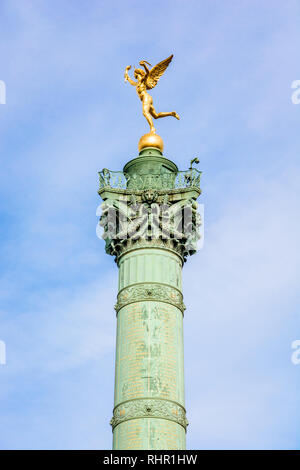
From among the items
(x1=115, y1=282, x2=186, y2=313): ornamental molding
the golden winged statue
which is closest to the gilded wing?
the golden winged statue

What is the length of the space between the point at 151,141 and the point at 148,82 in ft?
Answer: 11.2

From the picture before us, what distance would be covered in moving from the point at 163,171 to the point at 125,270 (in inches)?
220

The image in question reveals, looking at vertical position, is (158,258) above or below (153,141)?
below

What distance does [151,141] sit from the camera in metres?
44.4

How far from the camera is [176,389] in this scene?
37.9 metres

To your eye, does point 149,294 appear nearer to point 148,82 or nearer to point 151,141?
point 151,141

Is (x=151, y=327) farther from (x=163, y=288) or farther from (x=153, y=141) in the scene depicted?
(x=153, y=141)

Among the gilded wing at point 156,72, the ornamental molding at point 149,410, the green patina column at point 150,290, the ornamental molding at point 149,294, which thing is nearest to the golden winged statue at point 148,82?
the gilded wing at point 156,72

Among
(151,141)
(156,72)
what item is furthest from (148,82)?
(151,141)

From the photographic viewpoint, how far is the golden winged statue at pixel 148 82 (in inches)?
1780

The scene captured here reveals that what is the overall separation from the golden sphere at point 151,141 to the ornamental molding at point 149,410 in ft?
44.1

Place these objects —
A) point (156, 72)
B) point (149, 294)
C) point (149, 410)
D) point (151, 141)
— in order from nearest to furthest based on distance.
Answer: point (149, 410)
point (149, 294)
point (151, 141)
point (156, 72)
